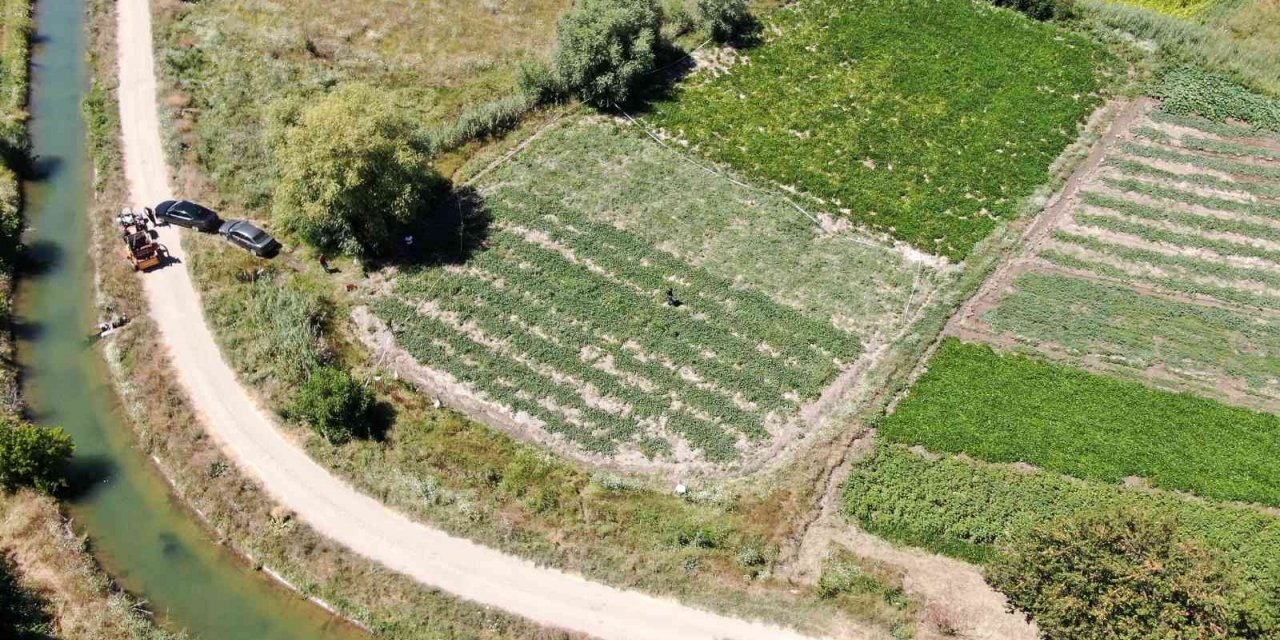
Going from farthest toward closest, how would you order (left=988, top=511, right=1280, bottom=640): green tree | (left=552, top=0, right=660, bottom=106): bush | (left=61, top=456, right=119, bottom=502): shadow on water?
(left=552, top=0, right=660, bottom=106): bush, (left=61, top=456, right=119, bottom=502): shadow on water, (left=988, top=511, right=1280, bottom=640): green tree

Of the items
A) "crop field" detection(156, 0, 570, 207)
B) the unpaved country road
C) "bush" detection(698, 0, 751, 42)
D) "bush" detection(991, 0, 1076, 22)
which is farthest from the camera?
"bush" detection(991, 0, 1076, 22)

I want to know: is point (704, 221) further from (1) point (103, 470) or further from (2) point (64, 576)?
(2) point (64, 576)

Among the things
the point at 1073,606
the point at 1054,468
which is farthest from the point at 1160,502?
the point at 1073,606

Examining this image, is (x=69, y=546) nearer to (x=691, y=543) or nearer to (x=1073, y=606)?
(x=691, y=543)

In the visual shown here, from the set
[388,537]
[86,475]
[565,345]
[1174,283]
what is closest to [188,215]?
[86,475]

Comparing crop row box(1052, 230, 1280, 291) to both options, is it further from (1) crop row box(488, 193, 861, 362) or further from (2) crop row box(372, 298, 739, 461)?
(2) crop row box(372, 298, 739, 461)

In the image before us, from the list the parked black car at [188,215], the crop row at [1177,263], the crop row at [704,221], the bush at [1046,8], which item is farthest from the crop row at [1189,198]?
the parked black car at [188,215]

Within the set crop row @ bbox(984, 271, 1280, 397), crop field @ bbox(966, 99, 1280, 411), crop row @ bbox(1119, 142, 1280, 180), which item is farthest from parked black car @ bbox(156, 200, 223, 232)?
crop row @ bbox(1119, 142, 1280, 180)

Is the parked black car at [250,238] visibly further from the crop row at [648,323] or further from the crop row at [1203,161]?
the crop row at [1203,161]
